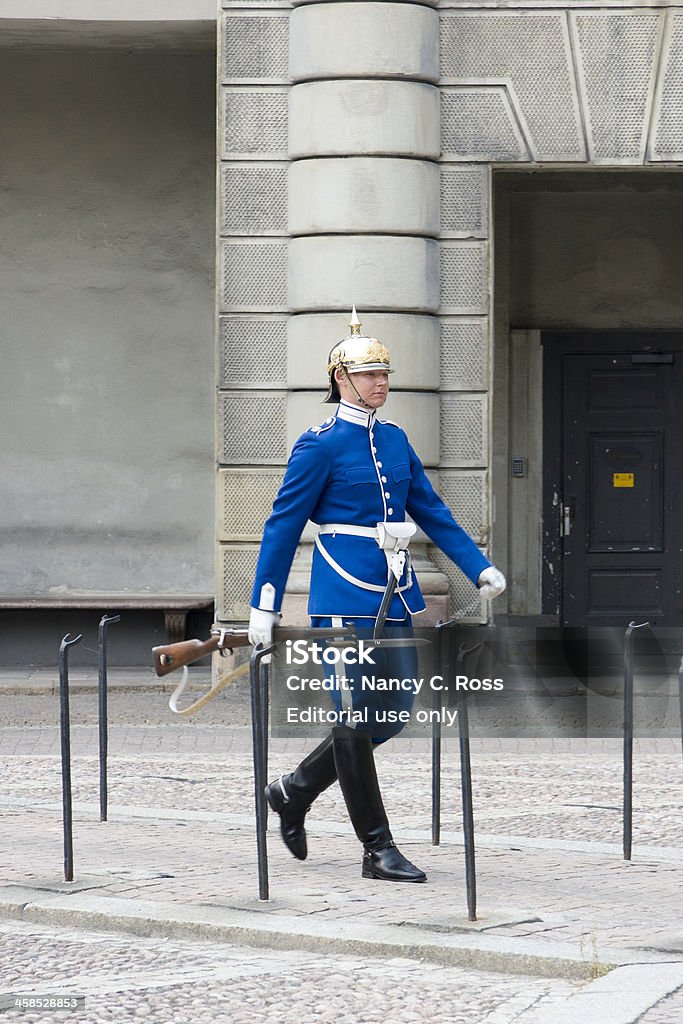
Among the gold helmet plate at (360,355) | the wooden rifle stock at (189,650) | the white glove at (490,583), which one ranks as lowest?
the wooden rifle stock at (189,650)

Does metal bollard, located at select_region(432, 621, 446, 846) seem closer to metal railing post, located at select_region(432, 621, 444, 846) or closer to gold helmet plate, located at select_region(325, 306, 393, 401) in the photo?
metal railing post, located at select_region(432, 621, 444, 846)

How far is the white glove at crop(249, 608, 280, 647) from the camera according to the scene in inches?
262

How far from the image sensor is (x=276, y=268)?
38.9 ft

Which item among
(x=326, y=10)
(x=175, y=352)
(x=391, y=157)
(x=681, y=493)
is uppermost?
(x=326, y=10)

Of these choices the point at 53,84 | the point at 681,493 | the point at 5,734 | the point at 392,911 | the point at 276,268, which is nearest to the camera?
the point at 392,911

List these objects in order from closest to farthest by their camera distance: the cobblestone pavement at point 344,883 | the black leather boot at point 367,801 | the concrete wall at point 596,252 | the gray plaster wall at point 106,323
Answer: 1. the cobblestone pavement at point 344,883
2. the black leather boot at point 367,801
3. the gray plaster wall at point 106,323
4. the concrete wall at point 596,252

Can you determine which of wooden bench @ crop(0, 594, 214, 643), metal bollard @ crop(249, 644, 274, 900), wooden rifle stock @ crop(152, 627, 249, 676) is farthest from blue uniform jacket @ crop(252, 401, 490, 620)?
wooden bench @ crop(0, 594, 214, 643)

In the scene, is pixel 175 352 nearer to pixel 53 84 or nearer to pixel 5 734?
pixel 53 84

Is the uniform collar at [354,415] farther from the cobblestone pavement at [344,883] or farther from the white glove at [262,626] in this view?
the cobblestone pavement at [344,883]

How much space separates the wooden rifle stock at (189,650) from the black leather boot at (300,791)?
508 millimetres

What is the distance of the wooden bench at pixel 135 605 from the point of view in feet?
43.6

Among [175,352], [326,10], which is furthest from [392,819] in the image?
[175,352]

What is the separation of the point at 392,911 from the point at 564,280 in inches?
387

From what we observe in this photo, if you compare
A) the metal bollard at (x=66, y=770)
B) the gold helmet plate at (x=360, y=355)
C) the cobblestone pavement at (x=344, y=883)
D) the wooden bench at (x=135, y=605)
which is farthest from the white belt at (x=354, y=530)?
the wooden bench at (x=135, y=605)
